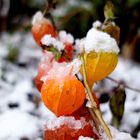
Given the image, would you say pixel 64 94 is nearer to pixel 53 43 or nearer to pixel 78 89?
pixel 78 89

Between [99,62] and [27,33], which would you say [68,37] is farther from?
[27,33]

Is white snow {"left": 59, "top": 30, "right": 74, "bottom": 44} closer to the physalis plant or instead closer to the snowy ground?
the physalis plant

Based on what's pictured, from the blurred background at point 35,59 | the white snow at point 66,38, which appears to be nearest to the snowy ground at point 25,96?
the blurred background at point 35,59

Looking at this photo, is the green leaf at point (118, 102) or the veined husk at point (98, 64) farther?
the green leaf at point (118, 102)

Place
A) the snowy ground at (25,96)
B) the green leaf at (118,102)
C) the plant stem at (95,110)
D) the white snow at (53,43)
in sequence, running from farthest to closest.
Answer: the snowy ground at (25,96)
the green leaf at (118,102)
the white snow at (53,43)
the plant stem at (95,110)

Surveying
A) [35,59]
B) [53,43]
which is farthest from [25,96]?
[53,43]

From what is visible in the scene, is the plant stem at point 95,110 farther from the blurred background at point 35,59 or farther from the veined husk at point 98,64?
the blurred background at point 35,59
